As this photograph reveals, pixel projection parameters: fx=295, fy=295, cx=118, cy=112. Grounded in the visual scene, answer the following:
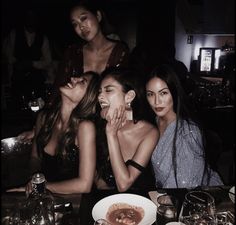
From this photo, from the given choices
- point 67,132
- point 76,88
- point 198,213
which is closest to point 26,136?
point 67,132

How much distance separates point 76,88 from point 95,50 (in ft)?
3.57

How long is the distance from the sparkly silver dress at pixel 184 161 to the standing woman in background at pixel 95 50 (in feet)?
4.12

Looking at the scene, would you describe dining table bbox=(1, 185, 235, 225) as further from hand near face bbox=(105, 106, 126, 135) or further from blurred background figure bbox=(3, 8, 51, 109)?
blurred background figure bbox=(3, 8, 51, 109)

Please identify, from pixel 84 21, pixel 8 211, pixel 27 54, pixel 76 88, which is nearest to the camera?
pixel 8 211

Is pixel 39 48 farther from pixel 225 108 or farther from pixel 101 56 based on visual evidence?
pixel 225 108

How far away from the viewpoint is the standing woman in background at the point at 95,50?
304 cm

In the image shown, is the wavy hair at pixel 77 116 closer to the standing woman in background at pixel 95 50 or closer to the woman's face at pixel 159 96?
the woman's face at pixel 159 96

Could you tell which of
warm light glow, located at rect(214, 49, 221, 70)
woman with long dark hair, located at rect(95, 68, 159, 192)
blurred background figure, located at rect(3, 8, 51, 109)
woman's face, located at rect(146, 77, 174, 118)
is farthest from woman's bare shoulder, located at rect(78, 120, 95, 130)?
warm light glow, located at rect(214, 49, 221, 70)

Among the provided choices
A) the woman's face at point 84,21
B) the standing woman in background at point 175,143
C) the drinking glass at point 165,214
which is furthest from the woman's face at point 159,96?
the woman's face at point 84,21

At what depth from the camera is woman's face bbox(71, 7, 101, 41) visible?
295 centimetres

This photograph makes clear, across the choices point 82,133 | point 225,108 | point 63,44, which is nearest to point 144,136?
point 82,133

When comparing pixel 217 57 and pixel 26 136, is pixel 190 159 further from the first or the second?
pixel 217 57

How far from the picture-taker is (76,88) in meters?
2.40

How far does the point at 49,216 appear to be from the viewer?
1.43 meters
